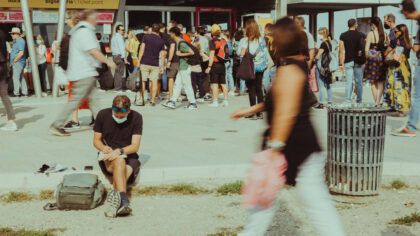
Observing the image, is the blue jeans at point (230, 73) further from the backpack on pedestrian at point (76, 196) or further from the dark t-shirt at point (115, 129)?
the backpack on pedestrian at point (76, 196)

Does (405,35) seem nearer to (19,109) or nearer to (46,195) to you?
(46,195)

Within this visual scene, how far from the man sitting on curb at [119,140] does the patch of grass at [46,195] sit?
0.59 metres

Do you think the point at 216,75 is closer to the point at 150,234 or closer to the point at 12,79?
the point at 12,79

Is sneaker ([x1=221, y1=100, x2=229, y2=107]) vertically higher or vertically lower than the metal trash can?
lower

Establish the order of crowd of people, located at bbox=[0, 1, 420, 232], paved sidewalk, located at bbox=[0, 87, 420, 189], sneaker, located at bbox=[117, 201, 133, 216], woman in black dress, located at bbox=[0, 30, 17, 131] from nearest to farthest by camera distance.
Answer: crowd of people, located at bbox=[0, 1, 420, 232] → sneaker, located at bbox=[117, 201, 133, 216] → paved sidewalk, located at bbox=[0, 87, 420, 189] → woman in black dress, located at bbox=[0, 30, 17, 131]

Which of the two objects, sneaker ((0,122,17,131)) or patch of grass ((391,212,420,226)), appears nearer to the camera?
patch of grass ((391,212,420,226))

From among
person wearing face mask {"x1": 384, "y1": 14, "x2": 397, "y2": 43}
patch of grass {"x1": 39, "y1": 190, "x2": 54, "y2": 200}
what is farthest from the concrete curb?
person wearing face mask {"x1": 384, "y1": 14, "x2": 397, "y2": 43}

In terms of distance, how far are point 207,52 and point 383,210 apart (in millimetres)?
9171

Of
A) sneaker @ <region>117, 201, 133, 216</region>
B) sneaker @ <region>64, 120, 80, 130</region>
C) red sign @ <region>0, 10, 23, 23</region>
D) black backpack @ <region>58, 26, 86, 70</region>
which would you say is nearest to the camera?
sneaker @ <region>117, 201, 133, 216</region>

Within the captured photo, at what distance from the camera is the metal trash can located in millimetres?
5332

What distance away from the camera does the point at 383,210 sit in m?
5.25

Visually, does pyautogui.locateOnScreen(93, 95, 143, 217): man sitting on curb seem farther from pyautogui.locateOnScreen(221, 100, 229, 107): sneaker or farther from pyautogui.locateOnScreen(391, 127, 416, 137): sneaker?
pyautogui.locateOnScreen(221, 100, 229, 107): sneaker

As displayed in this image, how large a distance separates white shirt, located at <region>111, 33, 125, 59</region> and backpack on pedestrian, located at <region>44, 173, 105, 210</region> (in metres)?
10.7

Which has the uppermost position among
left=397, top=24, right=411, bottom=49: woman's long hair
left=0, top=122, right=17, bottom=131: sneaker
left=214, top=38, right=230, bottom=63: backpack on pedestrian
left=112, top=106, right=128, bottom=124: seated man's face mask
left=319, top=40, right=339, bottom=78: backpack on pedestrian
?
left=397, top=24, right=411, bottom=49: woman's long hair
